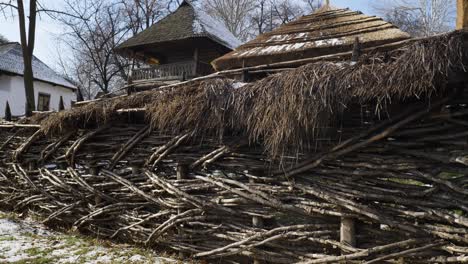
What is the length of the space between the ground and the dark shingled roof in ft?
31.3

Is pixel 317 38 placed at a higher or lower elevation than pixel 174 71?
lower

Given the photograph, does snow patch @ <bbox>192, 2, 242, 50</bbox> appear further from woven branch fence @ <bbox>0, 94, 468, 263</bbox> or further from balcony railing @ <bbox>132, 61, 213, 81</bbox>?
woven branch fence @ <bbox>0, 94, 468, 263</bbox>

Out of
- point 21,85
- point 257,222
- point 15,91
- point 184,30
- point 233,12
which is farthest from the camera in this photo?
point 233,12

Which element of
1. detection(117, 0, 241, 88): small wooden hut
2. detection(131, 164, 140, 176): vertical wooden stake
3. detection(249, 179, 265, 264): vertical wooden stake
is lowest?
detection(249, 179, 265, 264): vertical wooden stake

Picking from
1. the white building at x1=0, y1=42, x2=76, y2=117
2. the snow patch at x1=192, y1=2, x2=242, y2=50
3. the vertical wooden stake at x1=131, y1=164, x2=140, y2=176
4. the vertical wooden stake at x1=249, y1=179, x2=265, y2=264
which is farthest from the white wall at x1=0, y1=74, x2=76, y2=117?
the vertical wooden stake at x1=249, y1=179, x2=265, y2=264

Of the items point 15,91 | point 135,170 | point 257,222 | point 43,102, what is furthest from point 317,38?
point 43,102

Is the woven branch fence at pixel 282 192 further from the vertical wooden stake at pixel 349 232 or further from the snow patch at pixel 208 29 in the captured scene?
the snow patch at pixel 208 29

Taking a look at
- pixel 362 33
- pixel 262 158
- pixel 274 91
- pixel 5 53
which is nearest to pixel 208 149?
pixel 262 158

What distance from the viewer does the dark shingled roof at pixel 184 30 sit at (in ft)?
44.5

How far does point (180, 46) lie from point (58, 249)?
36.9ft

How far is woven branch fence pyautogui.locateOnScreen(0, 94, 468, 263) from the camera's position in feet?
9.75

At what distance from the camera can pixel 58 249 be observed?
4703 mm

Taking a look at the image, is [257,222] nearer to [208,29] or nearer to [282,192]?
[282,192]

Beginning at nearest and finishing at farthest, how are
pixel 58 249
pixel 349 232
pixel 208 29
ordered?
pixel 349 232 → pixel 58 249 → pixel 208 29
